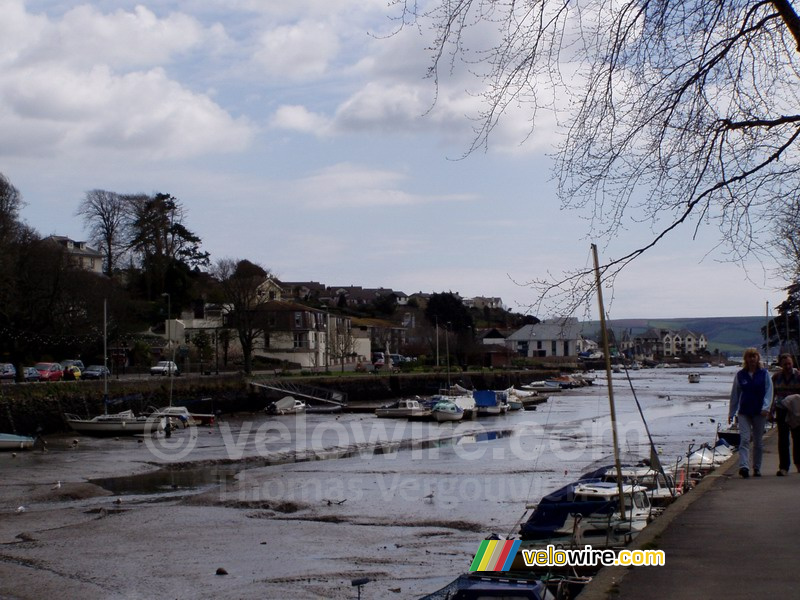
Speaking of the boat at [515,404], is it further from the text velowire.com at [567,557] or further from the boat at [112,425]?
the text velowire.com at [567,557]

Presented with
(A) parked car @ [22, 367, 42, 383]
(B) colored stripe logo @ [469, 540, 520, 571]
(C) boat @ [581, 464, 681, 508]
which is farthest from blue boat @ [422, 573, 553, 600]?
(A) parked car @ [22, 367, 42, 383]

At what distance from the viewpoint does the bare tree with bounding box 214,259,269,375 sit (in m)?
79.1

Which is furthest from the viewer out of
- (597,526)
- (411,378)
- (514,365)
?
(514,365)

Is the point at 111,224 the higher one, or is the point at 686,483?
the point at 111,224

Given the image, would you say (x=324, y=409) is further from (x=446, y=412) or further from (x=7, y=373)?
(x=7, y=373)

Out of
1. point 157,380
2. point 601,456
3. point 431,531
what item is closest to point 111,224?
point 157,380

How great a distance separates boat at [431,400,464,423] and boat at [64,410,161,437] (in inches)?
702

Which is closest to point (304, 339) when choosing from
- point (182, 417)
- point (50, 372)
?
point (50, 372)

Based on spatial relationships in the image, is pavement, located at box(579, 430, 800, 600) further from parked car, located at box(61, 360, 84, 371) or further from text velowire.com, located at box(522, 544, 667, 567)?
parked car, located at box(61, 360, 84, 371)

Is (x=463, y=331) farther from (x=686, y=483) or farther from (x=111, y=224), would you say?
(x=686, y=483)

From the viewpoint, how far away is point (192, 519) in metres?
21.3

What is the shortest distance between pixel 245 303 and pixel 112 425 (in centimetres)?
3689

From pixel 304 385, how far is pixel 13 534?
50.7m

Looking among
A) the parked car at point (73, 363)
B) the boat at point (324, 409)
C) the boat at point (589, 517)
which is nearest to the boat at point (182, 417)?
the boat at point (324, 409)
